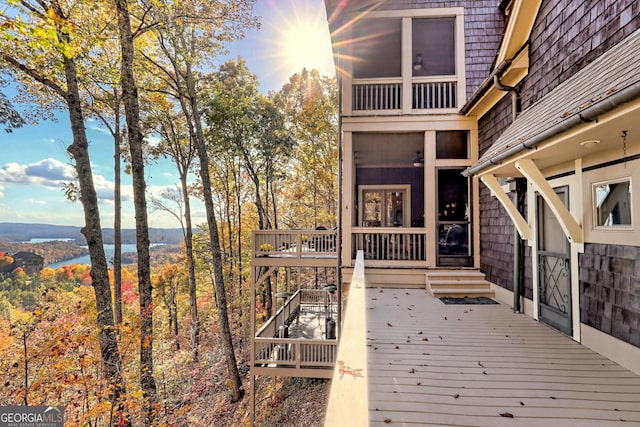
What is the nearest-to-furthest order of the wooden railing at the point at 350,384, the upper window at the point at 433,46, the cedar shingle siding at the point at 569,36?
the wooden railing at the point at 350,384, the cedar shingle siding at the point at 569,36, the upper window at the point at 433,46

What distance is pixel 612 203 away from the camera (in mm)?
2816

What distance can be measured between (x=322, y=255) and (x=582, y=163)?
17.8 feet

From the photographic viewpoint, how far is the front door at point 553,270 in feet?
11.3

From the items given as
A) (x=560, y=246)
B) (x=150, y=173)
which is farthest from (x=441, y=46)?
(x=150, y=173)

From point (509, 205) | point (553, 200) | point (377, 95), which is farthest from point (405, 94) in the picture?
point (553, 200)

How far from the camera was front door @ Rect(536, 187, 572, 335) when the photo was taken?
11.3 feet

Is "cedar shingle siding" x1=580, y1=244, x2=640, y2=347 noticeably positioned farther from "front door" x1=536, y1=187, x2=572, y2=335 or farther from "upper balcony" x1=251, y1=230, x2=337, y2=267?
"upper balcony" x1=251, y1=230, x2=337, y2=267

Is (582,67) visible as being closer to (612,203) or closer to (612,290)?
(612,203)

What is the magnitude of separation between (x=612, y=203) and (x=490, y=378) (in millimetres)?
2225

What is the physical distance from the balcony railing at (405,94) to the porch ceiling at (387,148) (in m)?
0.70

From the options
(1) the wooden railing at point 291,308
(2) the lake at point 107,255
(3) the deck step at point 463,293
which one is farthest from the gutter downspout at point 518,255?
(2) the lake at point 107,255

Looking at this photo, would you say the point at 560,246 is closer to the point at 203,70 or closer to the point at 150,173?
the point at 203,70

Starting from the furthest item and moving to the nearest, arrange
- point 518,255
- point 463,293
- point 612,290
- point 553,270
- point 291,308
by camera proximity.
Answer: point 291,308 → point 463,293 → point 518,255 → point 553,270 → point 612,290

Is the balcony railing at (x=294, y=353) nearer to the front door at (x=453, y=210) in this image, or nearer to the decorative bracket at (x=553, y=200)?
the front door at (x=453, y=210)
